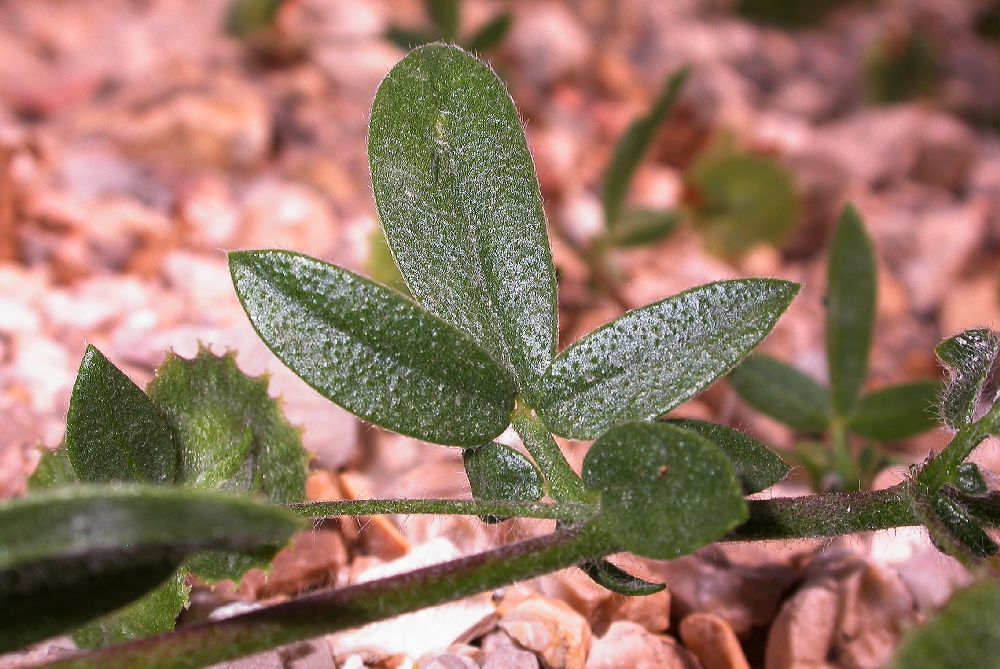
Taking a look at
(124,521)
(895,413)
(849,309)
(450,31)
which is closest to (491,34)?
(450,31)

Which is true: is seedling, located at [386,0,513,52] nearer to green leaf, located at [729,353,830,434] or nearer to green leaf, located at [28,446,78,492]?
green leaf, located at [729,353,830,434]

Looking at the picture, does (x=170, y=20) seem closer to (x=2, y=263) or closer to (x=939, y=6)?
(x=2, y=263)

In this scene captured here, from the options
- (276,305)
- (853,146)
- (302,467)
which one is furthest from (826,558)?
(853,146)

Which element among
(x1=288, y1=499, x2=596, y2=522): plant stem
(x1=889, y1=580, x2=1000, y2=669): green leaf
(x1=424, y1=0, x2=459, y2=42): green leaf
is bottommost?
(x1=889, y1=580, x2=1000, y2=669): green leaf

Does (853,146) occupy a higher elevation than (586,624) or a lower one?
higher

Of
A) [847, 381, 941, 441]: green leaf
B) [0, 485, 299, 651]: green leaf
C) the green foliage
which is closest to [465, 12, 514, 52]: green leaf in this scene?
the green foliage

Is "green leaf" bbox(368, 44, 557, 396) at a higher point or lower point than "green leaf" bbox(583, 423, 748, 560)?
higher

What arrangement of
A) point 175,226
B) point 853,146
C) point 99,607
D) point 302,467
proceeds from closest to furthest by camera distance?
point 99,607, point 302,467, point 175,226, point 853,146
